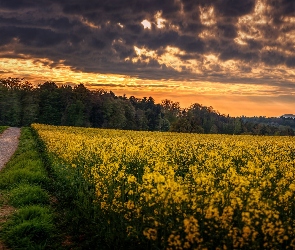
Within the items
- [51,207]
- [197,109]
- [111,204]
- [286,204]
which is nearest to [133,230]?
[111,204]

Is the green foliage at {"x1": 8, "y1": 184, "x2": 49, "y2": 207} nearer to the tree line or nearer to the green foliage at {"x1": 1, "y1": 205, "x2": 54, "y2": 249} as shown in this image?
the green foliage at {"x1": 1, "y1": 205, "x2": 54, "y2": 249}

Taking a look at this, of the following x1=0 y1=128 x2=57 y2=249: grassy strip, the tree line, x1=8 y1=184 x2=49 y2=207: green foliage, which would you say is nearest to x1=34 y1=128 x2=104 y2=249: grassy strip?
x1=0 y1=128 x2=57 y2=249: grassy strip

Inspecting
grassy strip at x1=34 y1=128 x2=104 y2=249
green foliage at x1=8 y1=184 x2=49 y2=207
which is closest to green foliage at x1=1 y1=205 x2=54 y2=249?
grassy strip at x1=34 y1=128 x2=104 y2=249

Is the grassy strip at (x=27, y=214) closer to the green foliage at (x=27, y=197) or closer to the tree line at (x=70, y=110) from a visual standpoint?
the green foliage at (x=27, y=197)

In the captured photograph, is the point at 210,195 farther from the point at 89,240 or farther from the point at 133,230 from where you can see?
the point at 89,240

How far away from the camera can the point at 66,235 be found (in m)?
8.20

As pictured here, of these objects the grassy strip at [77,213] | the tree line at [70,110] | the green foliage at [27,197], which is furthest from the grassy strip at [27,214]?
the tree line at [70,110]

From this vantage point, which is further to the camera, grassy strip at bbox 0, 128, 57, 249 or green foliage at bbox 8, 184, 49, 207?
green foliage at bbox 8, 184, 49, 207

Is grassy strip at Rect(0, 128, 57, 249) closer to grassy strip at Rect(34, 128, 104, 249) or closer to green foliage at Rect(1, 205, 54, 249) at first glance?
green foliage at Rect(1, 205, 54, 249)

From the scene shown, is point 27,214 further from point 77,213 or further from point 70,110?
point 70,110

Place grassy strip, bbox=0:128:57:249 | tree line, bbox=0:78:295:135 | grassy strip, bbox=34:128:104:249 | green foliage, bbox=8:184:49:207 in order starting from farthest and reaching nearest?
tree line, bbox=0:78:295:135 → green foliage, bbox=8:184:49:207 → grassy strip, bbox=0:128:57:249 → grassy strip, bbox=34:128:104:249

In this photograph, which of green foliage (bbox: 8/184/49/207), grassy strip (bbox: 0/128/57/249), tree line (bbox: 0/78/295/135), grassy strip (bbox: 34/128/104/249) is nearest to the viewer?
grassy strip (bbox: 34/128/104/249)

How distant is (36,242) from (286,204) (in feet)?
17.2

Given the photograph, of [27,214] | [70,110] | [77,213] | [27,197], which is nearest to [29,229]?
[27,214]
